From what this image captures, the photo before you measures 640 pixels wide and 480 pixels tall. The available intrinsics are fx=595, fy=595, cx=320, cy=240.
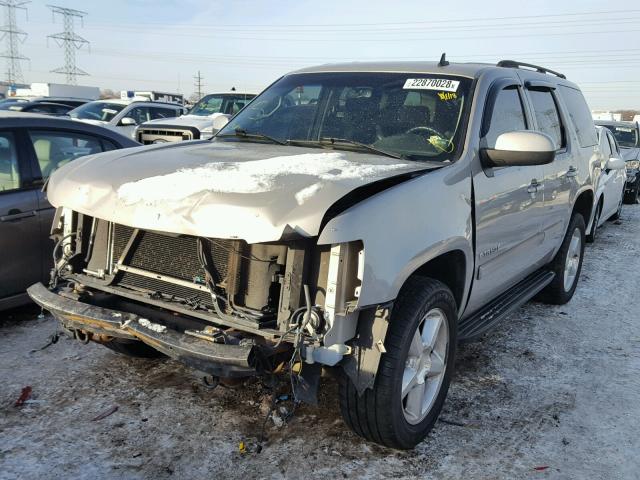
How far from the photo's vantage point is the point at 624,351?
4664 mm

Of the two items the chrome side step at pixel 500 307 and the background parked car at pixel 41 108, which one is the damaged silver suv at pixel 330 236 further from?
the background parked car at pixel 41 108

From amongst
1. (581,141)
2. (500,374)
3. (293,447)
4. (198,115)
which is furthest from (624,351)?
(198,115)

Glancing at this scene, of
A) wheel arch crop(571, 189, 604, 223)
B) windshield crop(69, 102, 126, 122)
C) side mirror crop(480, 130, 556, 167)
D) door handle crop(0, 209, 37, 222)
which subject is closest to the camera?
side mirror crop(480, 130, 556, 167)

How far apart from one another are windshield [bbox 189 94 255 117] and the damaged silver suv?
10.1 meters

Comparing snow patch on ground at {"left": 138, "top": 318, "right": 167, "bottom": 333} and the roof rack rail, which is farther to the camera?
the roof rack rail

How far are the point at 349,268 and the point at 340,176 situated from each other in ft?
1.60

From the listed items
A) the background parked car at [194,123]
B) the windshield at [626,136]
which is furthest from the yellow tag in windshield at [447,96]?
the windshield at [626,136]

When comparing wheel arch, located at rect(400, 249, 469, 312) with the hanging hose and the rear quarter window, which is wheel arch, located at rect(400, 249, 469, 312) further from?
the rear quarter window

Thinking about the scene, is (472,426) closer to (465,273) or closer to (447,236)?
(465,273)

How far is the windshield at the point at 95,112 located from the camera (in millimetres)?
14539

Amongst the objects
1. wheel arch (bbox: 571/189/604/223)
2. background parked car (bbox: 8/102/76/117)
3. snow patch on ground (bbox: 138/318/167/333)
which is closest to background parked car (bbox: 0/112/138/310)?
snow patch on ground (bbox: 138/318/167/333)

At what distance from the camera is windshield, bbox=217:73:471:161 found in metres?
3.60

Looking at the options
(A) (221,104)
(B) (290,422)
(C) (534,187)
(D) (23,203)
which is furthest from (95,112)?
(B) (290,422)

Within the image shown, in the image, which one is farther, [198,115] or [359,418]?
[198,115]
